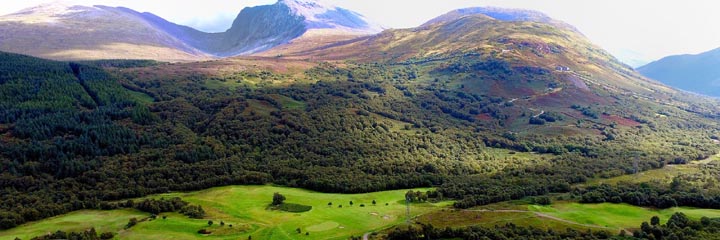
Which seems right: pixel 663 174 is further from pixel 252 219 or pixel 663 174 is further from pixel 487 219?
pixel 252 219

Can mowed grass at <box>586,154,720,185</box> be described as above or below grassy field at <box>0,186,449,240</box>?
above

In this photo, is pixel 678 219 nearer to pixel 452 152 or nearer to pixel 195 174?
pixel 452 152

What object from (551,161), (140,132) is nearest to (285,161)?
(140,132)

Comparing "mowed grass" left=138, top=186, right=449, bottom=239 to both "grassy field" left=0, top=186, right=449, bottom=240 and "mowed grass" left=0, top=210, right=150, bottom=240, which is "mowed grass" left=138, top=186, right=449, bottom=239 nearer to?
"grassy field" left=0, top=186, right=449, bottom=240

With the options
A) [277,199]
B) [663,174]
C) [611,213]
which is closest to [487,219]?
[611,213]

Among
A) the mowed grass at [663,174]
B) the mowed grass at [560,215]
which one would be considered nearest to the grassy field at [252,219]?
the mowed grass at [560,215]

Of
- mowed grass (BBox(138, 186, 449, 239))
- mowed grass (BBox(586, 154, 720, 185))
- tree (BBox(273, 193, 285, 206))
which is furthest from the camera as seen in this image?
mowed grass (BBox(586, 154, 720, 185))

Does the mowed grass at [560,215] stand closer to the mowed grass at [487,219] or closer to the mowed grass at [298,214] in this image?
the mowed grass at [487,219]

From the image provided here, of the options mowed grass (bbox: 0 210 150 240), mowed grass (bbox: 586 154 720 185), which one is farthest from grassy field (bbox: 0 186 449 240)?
mowed grass (bbox: 586 154 720 185)
